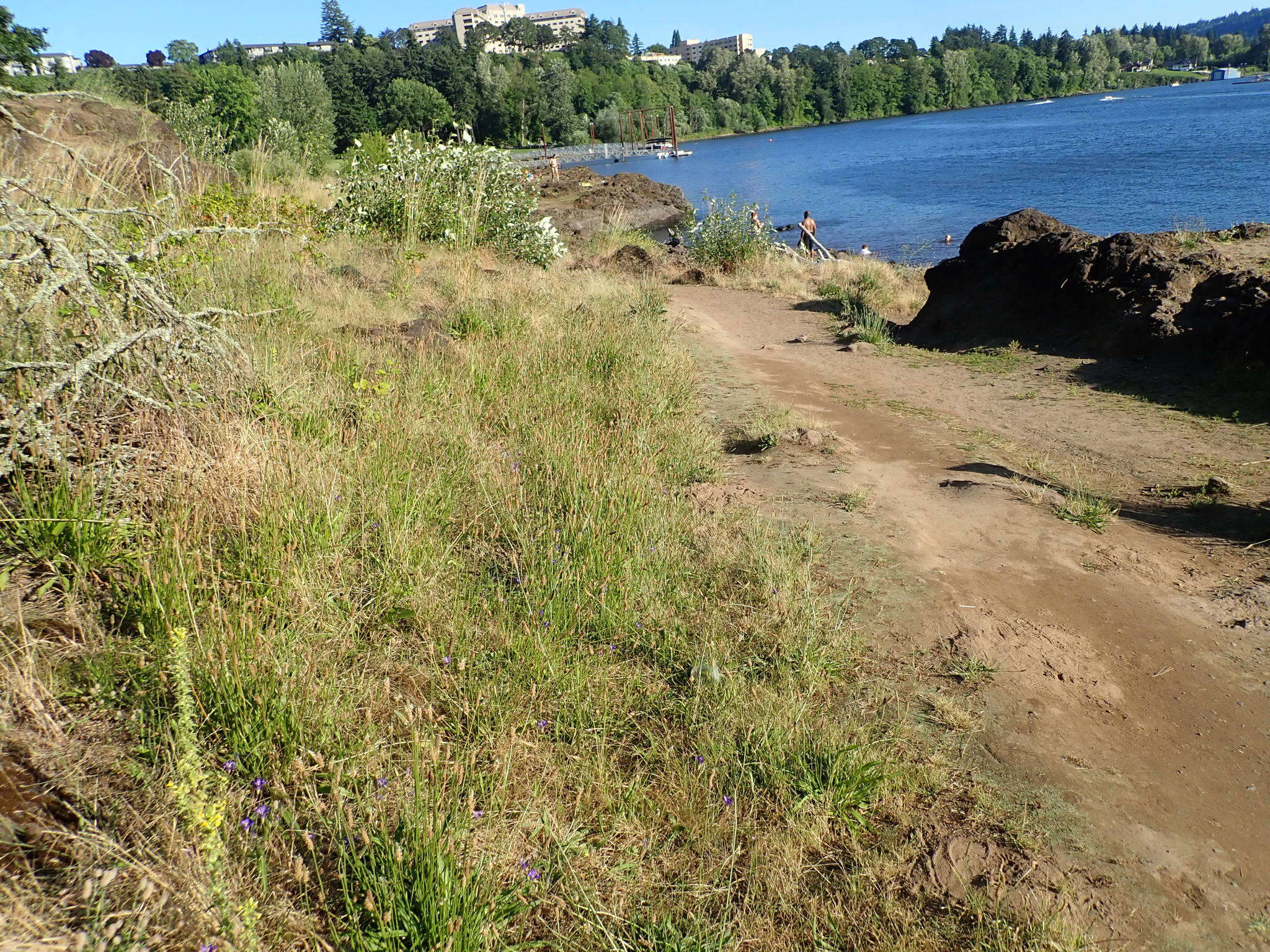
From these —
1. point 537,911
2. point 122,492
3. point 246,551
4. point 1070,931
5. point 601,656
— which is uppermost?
point 122,492

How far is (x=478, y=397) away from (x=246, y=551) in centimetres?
294

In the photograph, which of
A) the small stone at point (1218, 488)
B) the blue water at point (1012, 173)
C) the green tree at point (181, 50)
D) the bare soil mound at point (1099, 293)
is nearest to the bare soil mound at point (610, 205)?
the blue water at point (1012, 173)

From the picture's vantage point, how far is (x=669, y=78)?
513 feet

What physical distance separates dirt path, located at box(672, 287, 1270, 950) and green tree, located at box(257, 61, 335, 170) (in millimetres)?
24707

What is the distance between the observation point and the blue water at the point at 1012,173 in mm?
31500

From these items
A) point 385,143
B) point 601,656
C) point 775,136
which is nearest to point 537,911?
point 601,656

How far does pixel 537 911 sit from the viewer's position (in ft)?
7.79

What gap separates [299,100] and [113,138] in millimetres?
39003

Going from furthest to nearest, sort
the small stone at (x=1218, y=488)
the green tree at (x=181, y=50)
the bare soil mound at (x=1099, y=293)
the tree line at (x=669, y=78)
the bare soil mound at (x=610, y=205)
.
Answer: the green tree at (x=181, y=50) → the tree line at (x=669, y=78) → the bare soil mound at (x=610, y=205) → the bare soil mound at (x=1099, y=293) → the small stone at (x=1218, y=488)

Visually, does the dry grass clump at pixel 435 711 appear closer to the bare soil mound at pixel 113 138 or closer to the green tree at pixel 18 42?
the bare soil mound at pixel 113 138

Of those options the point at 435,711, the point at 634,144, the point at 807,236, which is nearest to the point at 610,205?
the point at 807,236

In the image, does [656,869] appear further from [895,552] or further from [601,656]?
[895,552]

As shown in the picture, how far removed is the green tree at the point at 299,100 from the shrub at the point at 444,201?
46.7ft

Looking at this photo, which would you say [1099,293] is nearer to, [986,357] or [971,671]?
[986,357]
